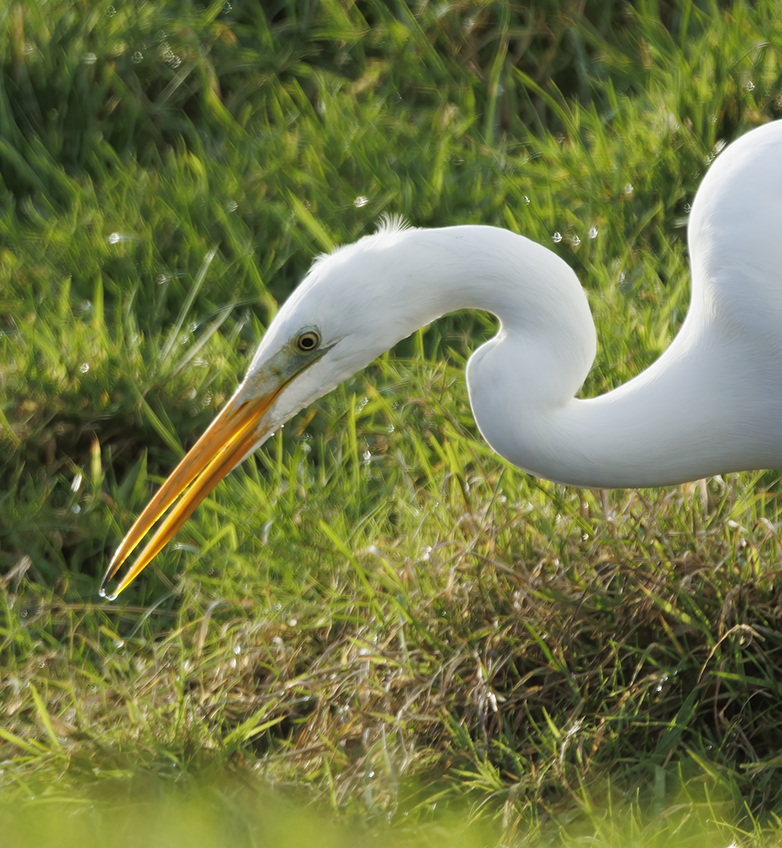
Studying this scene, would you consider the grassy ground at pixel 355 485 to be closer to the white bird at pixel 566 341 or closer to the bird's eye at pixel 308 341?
the white bird at pixel 566 341

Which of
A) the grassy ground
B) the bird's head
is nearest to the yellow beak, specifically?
the bird's head

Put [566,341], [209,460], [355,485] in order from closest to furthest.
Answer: [566,341]
[209,460]
[355,485]

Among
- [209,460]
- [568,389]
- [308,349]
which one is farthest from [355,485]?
[568,389]

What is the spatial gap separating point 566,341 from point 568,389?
0.09 metres

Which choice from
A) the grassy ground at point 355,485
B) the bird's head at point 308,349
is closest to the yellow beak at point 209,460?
the bird's head at point 308,349

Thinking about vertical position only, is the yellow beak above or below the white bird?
below

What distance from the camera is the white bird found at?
6.63 ft

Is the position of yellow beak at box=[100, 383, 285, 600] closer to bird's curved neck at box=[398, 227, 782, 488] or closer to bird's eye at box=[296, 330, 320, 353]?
bird's eye at box=[296, 330, 320, 353]

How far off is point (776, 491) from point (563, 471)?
0.88 metres

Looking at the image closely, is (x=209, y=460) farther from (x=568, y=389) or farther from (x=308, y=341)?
(x=568, y=389)

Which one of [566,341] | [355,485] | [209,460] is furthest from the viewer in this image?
[355,485]

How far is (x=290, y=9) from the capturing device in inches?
174

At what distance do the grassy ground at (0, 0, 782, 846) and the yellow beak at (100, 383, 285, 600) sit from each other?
369mm

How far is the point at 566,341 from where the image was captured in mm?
2018
